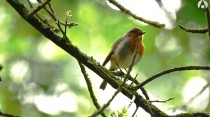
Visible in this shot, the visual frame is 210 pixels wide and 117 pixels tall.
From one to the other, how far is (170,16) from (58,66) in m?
2.08

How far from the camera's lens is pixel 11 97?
648cm

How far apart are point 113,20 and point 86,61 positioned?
5463mm

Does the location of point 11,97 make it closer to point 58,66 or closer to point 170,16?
point 58,66

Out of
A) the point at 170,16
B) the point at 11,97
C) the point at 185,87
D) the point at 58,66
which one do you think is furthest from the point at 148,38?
the point at 11,97

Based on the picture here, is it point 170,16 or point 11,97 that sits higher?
point 170,16

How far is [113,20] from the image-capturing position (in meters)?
7.62

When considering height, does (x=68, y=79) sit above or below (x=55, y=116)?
above

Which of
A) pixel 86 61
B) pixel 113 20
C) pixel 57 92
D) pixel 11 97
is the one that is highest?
pixel 113 20

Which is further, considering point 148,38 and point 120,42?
point 148,38

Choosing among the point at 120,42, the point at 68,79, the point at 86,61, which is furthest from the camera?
the point at 68,79

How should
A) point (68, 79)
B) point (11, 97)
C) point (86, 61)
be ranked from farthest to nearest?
point (68, 79), point (11, 97), point (86, 61)

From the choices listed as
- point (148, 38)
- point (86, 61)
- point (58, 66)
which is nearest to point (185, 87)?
point (148, 38)

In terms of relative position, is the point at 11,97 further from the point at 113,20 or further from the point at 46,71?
the point at 113,20

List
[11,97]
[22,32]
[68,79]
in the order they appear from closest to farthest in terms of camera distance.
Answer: [11,97] → [22,32] → [68,79]
